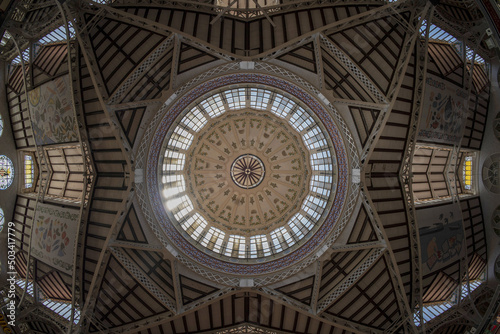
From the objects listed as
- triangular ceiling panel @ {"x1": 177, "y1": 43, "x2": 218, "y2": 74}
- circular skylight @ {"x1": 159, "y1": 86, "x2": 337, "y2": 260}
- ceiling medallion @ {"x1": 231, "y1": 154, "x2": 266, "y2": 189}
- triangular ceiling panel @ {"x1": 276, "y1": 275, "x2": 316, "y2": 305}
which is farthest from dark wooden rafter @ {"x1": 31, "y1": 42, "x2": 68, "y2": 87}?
triangular ceiling panel @ {"x1": 276, "y1": 275, "x2": 316, "y2": 305}

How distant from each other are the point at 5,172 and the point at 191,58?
16.2 metres

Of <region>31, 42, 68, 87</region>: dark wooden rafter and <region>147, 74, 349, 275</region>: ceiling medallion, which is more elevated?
<region>31, 42, 68, 87</region>: dark wooden rafter

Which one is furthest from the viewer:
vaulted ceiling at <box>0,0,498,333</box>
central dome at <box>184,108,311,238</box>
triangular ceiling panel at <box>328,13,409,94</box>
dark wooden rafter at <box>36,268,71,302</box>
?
central dome at <box>184,108,311,238</box>

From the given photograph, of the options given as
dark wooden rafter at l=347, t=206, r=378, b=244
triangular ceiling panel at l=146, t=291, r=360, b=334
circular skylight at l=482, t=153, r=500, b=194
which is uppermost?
circular skylight at l=482, t=153, r=500, b=194

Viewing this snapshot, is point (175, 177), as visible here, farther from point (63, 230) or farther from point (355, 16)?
point (355, 16)

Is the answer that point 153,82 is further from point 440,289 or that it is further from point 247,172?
point 440,289

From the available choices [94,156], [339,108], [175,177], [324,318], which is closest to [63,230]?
[94,156]

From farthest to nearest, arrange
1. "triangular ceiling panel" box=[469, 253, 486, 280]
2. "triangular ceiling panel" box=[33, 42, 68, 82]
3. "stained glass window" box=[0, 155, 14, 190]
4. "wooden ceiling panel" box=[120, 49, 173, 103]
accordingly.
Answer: "triangular ceiling panel" box=[469, 253, 486, 280], "stained glass window" box=[0, 155, 14, 190], "triangular ceiling panel" box=[33, 42, 68, 82], "wooden ceiling panel" box=[120, 49, 173, 103]

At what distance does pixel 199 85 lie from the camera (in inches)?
879

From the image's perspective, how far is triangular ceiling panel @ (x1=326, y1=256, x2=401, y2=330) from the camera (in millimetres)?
22094

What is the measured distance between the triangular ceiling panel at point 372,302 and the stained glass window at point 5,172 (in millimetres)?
25592

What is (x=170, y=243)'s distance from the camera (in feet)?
76.6

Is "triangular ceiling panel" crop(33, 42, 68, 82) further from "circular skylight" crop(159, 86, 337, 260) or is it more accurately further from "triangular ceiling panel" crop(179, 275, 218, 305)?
"triangular ceiling panel" crop(179, 275, 218, 305)

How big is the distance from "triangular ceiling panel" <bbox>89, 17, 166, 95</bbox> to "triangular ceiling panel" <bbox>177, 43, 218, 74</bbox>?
1580 mm
